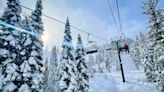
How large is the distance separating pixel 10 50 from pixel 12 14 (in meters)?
4.06

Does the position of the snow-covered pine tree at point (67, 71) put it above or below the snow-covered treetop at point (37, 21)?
below

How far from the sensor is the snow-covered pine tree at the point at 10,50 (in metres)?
19.0

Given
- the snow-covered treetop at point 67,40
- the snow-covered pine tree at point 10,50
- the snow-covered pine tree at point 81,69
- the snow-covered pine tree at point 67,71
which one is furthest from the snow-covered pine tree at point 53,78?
the snow-covered pine tree at point 10,50

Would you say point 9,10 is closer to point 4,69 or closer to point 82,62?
point 4,69

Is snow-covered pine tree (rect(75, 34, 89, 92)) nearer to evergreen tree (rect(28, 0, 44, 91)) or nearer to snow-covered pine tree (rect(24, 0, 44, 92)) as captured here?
snow-covered pine tree (rect(24, 0, 44, 92))

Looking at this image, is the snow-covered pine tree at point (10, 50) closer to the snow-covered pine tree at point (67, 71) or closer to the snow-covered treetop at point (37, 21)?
the snow-covered treetop at point (37, 21)

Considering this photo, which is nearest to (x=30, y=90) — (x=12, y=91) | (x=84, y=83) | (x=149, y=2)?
(x=12, y=91)

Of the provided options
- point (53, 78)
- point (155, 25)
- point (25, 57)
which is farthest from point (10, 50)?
point (53, 78)

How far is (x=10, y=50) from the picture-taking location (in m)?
20.1

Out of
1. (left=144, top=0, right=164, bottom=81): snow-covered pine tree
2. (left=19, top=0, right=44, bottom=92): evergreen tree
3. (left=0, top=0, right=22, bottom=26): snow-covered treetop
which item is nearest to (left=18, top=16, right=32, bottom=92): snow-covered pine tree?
(left=19, top=0, right=44, bottom=92): evergreen tree

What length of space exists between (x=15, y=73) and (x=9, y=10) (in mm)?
7082

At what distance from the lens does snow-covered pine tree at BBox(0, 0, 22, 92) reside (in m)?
19.0

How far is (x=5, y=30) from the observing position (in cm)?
2058

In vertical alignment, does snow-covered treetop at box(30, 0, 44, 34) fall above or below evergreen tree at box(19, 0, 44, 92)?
above
